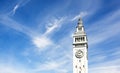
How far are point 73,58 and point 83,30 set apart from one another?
39.6ft

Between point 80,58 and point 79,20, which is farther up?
point 79,20

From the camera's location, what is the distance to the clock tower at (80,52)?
68887 mm

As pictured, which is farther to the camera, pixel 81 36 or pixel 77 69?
pixel 81 36

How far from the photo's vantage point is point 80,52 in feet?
232

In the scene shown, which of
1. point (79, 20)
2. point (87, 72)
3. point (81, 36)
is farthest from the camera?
point (79, 20)

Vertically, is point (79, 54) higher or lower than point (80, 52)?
lower

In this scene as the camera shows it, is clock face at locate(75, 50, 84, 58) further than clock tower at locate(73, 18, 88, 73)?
Yes

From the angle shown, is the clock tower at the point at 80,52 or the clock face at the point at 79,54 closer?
the clock tower at the point at 80,52

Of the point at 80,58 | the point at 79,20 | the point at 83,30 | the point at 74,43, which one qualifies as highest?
the point at 79,20

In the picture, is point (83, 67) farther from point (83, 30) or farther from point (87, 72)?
point (83, 30)

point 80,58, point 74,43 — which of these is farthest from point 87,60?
point 74,43

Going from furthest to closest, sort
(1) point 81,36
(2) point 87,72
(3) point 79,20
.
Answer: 1. (3) point 79,20
2. (1) point 81,36
3. (2) point 87,72

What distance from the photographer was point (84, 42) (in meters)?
71.8

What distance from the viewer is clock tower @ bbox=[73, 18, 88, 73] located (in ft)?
226
